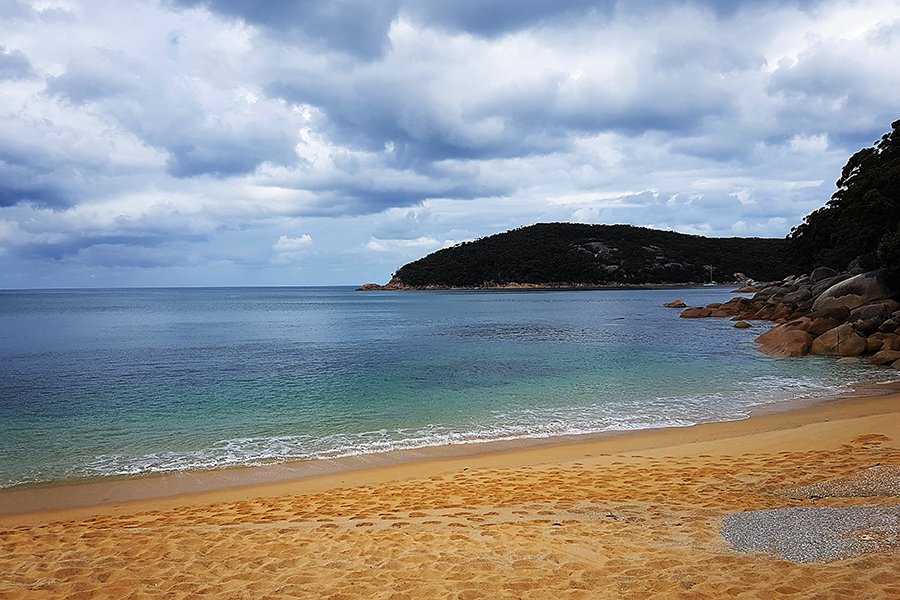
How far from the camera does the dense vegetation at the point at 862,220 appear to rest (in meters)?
37.2

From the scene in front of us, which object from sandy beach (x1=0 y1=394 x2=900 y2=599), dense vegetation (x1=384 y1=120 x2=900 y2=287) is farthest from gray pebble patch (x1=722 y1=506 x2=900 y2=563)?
dense vegetation (x1=384 y1=120 x2=900 y2=287)

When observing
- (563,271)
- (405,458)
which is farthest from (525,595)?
(563,271)

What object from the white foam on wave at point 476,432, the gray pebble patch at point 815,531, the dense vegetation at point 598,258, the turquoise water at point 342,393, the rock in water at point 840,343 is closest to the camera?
the gray pebble patch at point 815,531

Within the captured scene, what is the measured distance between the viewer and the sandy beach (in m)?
5.54

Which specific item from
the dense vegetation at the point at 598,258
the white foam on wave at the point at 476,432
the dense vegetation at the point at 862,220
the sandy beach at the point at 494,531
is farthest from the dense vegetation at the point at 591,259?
the sandy beach at the point at 494,531

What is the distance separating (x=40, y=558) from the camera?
6.85 meters

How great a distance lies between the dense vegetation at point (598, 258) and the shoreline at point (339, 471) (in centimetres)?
13900

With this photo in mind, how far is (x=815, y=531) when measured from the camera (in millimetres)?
6281

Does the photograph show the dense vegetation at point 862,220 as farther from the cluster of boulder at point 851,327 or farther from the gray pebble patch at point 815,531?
the gray pebble patch at point 815,531

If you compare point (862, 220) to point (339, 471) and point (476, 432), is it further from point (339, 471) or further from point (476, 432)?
point (339, 471)

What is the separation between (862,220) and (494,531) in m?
46.2

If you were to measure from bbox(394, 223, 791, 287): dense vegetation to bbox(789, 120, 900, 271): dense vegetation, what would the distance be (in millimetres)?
84059

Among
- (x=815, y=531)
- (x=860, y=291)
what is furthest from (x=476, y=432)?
(x=860, y=291)

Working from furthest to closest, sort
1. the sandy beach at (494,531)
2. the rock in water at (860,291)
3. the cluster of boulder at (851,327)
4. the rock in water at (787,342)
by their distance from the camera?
the rock in water at (860,291) → the rock in water at (787,342) → the cluster of boulder at (851,327) → the sandy beach at (494,531)
